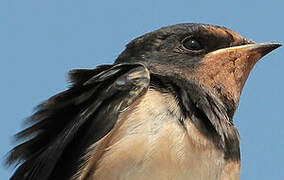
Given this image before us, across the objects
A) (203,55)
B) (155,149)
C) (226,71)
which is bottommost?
(155,149)

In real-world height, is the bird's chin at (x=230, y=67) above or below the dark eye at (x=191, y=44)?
below

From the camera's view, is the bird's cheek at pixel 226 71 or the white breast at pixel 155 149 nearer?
the white breast at pixel 155 149

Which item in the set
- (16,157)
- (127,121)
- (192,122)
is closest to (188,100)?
(192,122)

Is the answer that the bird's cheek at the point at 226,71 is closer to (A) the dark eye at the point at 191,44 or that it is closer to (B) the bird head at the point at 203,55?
(B) the bird head at the point at 203,55

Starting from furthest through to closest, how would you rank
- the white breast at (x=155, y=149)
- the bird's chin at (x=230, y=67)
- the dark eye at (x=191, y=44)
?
the dark eye at (x=191, y=44)
the bird's chin at (x=230, y=67)
the white breast at (x=155, y=149)

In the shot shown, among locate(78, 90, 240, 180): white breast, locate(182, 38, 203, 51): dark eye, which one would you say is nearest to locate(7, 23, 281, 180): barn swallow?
locate(78, 90, 240, 180): white breast

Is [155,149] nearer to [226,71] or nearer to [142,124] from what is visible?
[142,124]

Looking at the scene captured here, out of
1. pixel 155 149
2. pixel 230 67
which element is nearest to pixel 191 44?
pixel 230 67

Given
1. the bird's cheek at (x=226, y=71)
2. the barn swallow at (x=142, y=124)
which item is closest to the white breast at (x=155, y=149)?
the barn swallow at (x=142, y=124)
